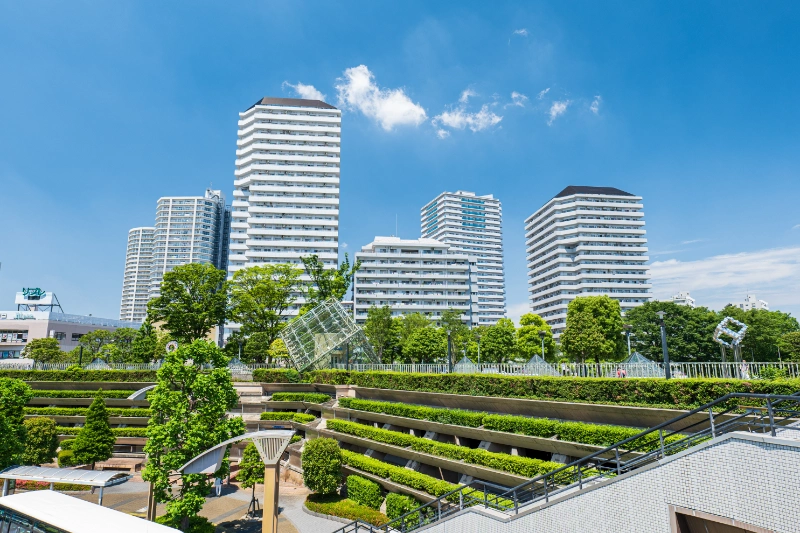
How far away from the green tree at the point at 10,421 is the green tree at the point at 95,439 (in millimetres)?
7324

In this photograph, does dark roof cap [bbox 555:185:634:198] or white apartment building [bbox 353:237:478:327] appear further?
dark roof cap [bbox 555:185:634:198]

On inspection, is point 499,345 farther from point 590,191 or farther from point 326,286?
point 590,191

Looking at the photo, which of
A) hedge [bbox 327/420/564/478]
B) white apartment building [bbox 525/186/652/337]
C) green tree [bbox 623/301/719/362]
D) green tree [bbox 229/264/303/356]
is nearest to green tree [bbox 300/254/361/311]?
green tree [bbox 229/264/303/356]

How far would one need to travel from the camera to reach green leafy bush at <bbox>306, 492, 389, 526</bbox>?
22.4 metres

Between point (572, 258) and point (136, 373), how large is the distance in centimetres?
10776

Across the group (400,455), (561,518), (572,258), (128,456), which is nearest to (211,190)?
(572,258)

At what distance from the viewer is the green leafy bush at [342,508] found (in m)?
22.4

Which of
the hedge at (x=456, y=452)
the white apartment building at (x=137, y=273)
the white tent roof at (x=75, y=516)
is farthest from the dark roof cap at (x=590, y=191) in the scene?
the white apartment building at (x=137, y=273)

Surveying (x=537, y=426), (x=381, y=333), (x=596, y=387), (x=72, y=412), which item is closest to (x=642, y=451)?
(x=596, y=387)

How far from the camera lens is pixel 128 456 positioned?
119ft

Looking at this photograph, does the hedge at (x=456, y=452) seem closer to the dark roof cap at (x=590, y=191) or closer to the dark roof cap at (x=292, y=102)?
the dark roof cap at (x=292, y=102)

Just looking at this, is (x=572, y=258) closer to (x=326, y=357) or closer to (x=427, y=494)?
(x=326, y=357)

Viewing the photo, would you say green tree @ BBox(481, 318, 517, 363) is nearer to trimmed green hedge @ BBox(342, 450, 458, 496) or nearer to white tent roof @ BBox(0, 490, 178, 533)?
trimmed green hedge @ BBox(342, 450, 458, 496)

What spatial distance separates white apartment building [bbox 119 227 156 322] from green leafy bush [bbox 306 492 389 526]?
169522mm
